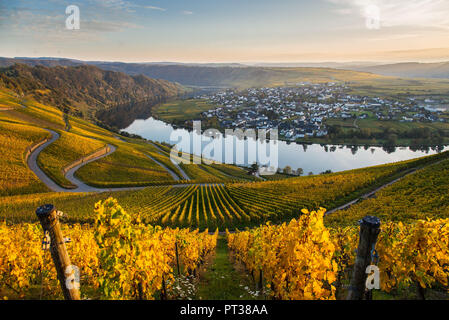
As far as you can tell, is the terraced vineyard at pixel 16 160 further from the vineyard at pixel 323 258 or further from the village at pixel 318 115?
the village at pixel 318 115

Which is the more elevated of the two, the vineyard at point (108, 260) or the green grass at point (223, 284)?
the vineyard at point (108, 260)

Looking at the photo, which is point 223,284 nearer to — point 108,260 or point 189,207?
point 108,260

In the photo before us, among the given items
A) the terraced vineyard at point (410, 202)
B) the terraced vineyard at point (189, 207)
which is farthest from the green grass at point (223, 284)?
the terraced vineyard at point (189, 207)

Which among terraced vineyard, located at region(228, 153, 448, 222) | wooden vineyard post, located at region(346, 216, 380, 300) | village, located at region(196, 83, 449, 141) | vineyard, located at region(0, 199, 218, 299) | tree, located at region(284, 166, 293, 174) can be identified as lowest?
tree, located at region(284, 166, 293, 174)

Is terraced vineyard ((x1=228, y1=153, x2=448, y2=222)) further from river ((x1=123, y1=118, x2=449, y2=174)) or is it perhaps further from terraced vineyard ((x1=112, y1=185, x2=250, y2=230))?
river ((x1=123, y1=118, x2=449, y2=174))

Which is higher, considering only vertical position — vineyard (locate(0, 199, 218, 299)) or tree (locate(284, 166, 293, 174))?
vineyard (locate(0, 199, 218, 299))

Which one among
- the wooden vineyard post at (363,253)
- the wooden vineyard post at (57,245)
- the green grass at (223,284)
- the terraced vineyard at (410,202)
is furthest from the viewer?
the terraced vineyard at (410,202)

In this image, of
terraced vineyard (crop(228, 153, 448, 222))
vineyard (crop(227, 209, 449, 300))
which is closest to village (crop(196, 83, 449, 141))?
terraced vineyard (crop(228, 153, 448, 222))
